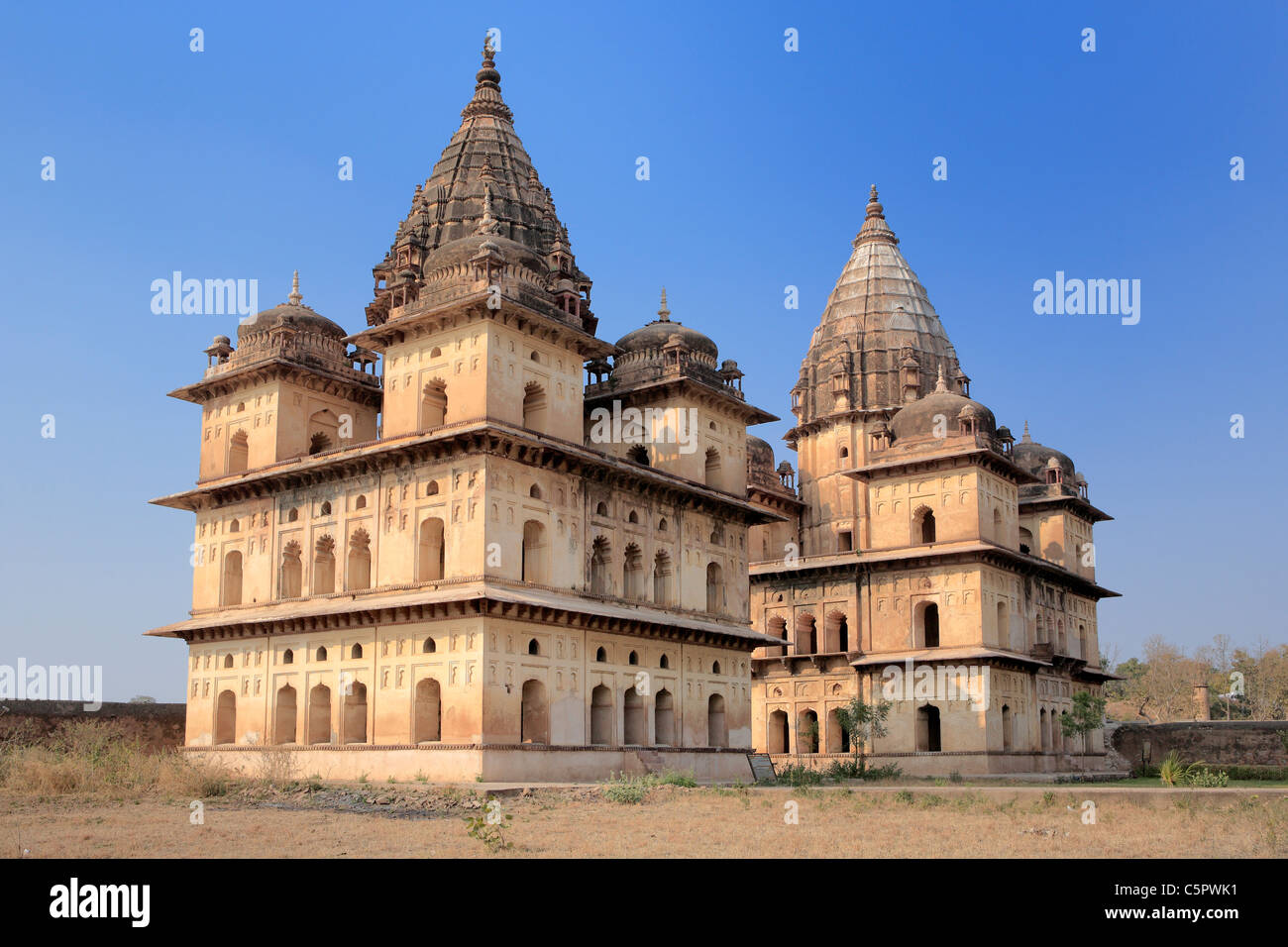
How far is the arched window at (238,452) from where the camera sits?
3584 centimetres

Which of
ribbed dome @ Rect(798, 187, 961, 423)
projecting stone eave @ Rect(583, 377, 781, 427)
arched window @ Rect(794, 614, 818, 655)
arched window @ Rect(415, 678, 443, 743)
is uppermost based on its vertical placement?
ribbed dome @ Rect(798, 187, 961, 423)

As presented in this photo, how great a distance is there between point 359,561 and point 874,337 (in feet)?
81.0

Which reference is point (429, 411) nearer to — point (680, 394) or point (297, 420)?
point (297, 420)

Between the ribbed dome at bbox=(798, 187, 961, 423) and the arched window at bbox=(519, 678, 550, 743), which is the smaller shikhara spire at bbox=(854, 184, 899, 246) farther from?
the arched window at bbox=(519, 678, 550, 743)

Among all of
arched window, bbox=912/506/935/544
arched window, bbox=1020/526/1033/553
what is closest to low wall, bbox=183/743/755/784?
arched window, bbox=912/506/935/544

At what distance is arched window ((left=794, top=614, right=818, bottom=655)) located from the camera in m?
45.1

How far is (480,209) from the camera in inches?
1543

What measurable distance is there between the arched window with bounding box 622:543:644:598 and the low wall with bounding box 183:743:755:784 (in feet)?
14.2

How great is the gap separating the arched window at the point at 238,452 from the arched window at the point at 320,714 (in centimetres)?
736

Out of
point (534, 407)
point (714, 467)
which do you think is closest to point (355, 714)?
point (534, 407)

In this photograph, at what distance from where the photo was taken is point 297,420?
115ft

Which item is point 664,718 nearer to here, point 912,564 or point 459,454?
point 459,454

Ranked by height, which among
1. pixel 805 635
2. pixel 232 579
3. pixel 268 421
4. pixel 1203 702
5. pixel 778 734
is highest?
pixel 268 421

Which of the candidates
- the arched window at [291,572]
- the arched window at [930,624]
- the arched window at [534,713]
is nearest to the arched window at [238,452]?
the arched window at [291,572]
